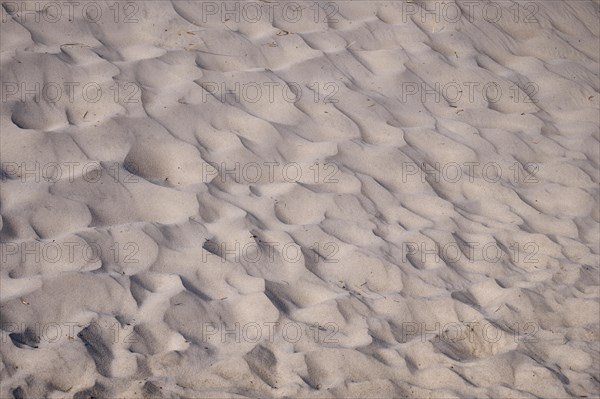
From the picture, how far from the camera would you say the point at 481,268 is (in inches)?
151

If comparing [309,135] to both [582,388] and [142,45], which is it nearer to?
[142,45]

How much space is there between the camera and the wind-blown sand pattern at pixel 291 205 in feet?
10.4

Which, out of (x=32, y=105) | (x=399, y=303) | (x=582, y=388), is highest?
(x=582, y=388)

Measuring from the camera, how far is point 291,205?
12.7ft

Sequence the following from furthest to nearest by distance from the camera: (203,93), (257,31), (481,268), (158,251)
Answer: (257,31) → (203,93) → (481,268) → (158,251)

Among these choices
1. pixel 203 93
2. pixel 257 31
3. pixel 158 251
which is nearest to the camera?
pixel 158 251

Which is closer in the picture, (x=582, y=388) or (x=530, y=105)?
(x=582, y=388)

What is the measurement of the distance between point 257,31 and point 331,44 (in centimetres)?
44

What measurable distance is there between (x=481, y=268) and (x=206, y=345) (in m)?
1.39

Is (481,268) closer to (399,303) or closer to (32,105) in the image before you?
(399,303)

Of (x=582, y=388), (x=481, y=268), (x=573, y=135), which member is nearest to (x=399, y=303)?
(x=481, y=268)

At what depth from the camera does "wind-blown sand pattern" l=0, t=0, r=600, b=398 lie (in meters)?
3.16

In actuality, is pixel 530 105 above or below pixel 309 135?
above

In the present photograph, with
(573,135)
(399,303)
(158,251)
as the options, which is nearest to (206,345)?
(158,251)
